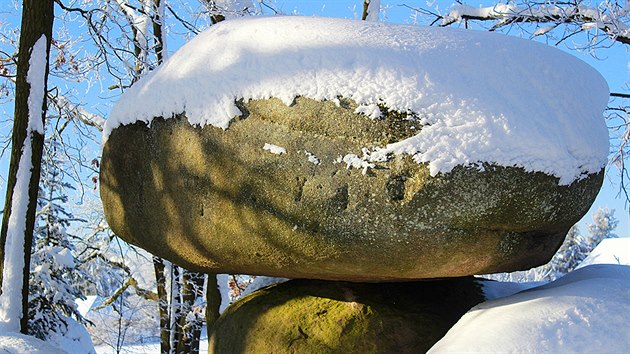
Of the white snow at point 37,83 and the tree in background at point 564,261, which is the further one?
the tree in background at point 564,261

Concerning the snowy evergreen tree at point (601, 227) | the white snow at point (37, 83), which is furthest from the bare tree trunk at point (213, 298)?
the snowy evergreen tree at point (601, 227)

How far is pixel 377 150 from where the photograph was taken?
2822 mm

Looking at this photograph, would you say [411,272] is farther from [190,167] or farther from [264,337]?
[190,167]

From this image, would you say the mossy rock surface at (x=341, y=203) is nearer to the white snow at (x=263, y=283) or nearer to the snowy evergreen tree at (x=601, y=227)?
the white snow at (x=263, y=283)

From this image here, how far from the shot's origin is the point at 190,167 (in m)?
3.34

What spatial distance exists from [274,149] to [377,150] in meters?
0.52

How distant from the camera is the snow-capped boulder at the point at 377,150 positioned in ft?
9.20

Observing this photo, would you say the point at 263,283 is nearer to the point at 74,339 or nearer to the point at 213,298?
the point at 213,298

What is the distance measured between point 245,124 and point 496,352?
1581 millimetres

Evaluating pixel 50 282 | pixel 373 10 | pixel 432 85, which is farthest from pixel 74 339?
pixel 432 85

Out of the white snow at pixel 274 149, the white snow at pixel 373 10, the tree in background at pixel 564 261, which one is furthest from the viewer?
the tree in background at pixel 564 261

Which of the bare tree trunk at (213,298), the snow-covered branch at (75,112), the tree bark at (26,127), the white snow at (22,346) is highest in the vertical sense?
the snow-covered branch at (75,112)

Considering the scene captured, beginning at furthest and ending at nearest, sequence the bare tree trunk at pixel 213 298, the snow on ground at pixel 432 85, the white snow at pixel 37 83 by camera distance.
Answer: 1. the bare tree trunk at pixel 213 298
2. the white snow at pixel 37 83
3. the snow on ground at pixel 432 85

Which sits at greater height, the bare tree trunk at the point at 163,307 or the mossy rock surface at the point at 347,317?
the bare tree trunk at the point at 163,307
